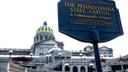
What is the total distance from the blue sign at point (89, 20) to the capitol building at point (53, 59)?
1710 centimetres

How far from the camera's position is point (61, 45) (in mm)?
81812

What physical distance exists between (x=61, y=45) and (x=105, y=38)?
67.1 metres

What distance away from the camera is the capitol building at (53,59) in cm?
5347

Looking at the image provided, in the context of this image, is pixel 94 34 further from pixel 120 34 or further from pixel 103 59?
pixel 103 59

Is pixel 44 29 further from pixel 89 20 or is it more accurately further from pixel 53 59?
pixel 89 20

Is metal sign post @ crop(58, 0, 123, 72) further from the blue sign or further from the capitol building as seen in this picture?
the capitol building

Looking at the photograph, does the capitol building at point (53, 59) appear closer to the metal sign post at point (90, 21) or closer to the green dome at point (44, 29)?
the green dome at point (44, 29)

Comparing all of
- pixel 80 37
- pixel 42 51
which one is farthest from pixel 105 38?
pixel 42 51

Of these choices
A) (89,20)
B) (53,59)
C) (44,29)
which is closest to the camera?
(89,20)

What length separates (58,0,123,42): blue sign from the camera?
14.0 m

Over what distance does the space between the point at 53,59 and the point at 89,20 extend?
161 ft

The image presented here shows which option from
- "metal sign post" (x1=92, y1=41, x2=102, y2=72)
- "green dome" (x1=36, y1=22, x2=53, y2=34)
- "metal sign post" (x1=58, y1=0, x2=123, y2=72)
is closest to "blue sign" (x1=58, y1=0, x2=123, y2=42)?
"metal sign post" (x1=58, y1=0, x2=123, y2=72)

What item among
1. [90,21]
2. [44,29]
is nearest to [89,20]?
[90,21]

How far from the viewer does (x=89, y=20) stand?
14562 mm
